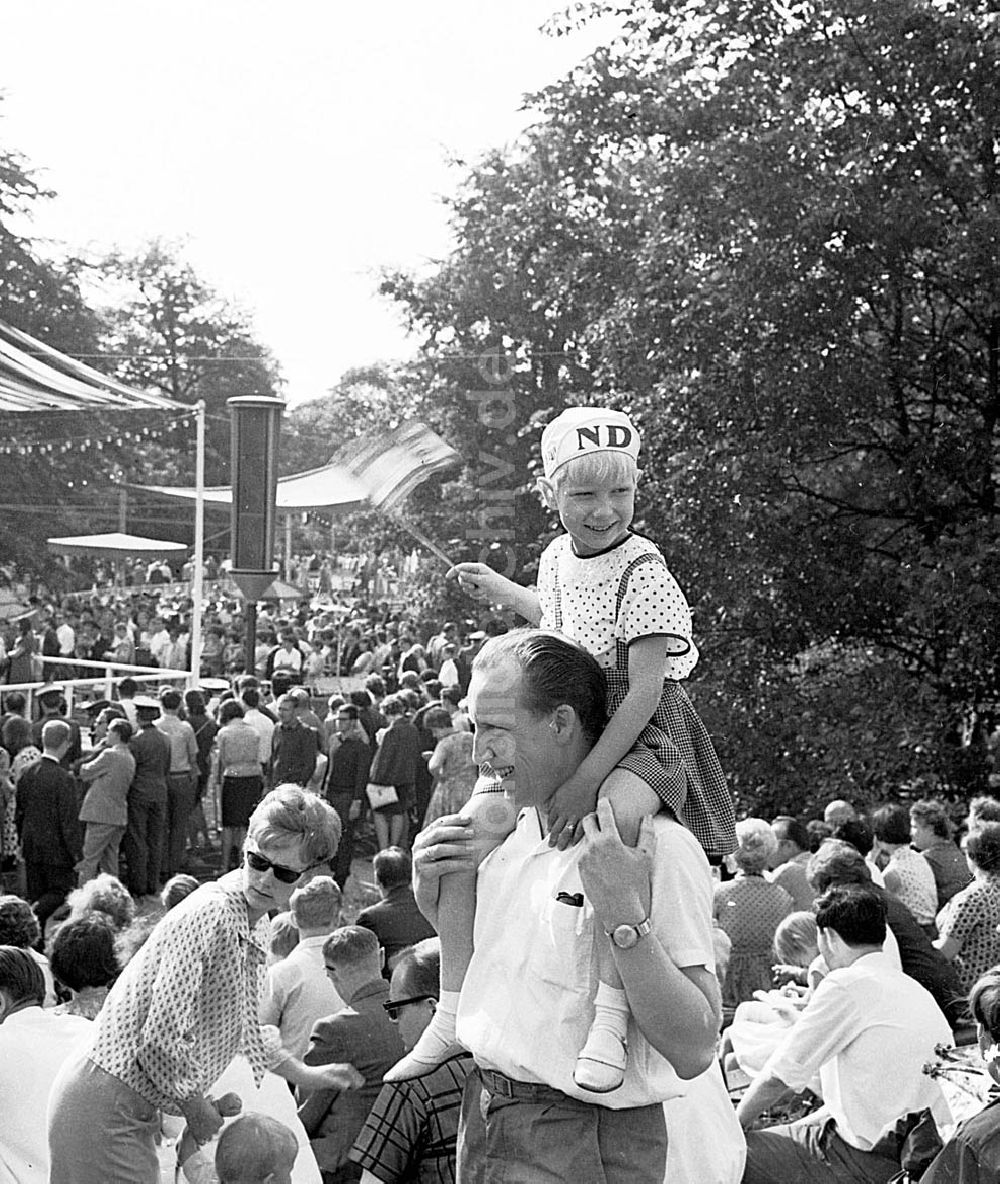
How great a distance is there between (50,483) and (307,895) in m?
26.0

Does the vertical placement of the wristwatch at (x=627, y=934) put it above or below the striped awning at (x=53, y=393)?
below

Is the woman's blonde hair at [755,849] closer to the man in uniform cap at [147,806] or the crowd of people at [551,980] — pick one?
the crowd of people at [551,980]

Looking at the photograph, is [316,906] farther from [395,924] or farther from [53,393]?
[53,393]

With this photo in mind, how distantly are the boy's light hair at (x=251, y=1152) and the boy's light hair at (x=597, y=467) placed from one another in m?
1.64

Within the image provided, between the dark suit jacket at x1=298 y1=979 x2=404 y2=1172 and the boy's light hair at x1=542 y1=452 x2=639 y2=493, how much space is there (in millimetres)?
2329

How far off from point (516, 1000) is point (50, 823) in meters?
7.59

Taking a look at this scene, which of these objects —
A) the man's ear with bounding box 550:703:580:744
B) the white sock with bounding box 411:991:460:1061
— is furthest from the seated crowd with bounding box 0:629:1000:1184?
the white sock with bounding box 411:991:460:1061

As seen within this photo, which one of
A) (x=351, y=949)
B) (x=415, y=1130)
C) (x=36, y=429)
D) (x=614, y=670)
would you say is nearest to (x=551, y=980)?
(x=614, y=670)

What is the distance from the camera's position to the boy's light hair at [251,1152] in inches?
128

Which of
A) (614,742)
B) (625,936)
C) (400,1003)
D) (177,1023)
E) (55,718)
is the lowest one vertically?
(400,1003)

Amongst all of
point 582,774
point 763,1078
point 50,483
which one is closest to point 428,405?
point 763,1078

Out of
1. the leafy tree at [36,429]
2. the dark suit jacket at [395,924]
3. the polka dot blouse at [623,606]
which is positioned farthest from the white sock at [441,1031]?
the leafy tree at [36,429]

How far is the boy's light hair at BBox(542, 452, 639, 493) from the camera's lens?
100 inches

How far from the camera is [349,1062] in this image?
4336mm
